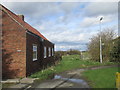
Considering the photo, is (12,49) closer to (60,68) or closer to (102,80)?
(102,80)

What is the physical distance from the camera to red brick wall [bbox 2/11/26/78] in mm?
12352

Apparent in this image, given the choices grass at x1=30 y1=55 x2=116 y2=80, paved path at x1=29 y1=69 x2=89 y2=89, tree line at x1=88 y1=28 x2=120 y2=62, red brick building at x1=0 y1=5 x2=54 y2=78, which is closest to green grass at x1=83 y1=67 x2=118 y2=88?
paved path at x1=29 y1=69 x2=89 y2=89

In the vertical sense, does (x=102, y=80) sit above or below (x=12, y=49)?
below

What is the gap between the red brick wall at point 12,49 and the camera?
1235 centimetres

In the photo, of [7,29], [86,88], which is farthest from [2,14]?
[86,88]

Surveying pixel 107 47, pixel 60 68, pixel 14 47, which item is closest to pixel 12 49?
pixel 14 47

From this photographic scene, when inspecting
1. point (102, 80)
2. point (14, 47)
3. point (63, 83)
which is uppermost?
point (14, 47)

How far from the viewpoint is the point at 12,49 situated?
12.5m

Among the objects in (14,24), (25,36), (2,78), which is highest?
(14,24)

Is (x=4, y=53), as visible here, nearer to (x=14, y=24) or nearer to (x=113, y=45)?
(x=14, y=24)

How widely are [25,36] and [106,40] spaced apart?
1822 centimetres

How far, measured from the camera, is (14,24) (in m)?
12.5

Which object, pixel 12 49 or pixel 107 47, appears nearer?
pixel 12 49

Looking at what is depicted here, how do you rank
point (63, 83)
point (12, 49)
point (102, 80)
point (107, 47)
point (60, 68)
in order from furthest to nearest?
1. point (107, 47)
2. point (60, 68)
3. point (12, 49)
4. point (102, 80)
5. point (63, 83)
